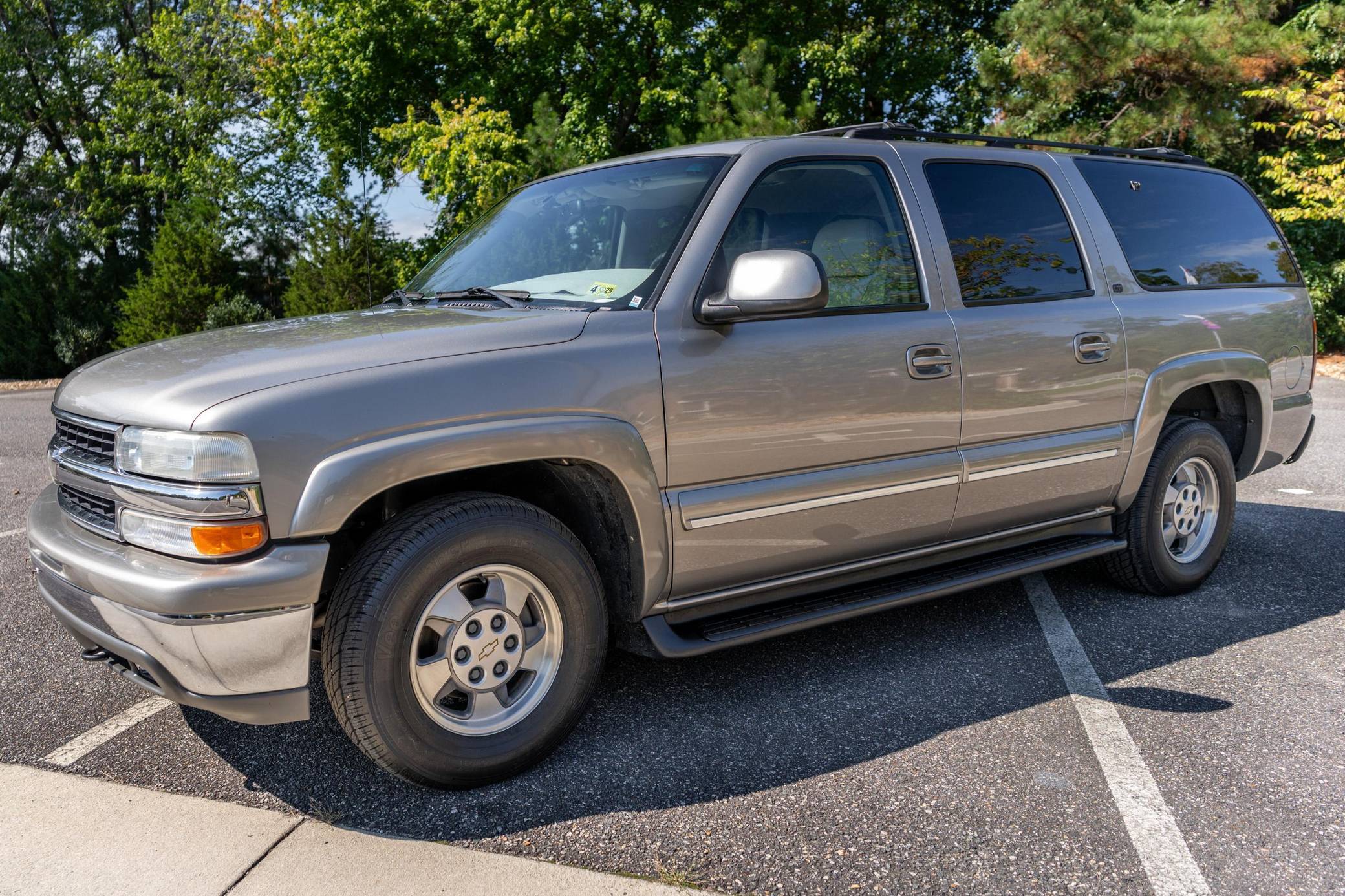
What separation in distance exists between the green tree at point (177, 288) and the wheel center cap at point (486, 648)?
53.9 ft

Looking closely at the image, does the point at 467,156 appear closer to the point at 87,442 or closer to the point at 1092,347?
the point at 1092,347

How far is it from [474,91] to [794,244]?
66.5ft

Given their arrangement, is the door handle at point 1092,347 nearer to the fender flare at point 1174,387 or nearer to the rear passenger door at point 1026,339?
the rear passenger door at point 1026,339

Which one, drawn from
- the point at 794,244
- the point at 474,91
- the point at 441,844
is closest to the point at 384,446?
the point at 441,844

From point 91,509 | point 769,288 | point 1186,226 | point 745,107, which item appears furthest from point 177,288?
point 769,288

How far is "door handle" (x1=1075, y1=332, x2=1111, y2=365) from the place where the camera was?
13.2 ft

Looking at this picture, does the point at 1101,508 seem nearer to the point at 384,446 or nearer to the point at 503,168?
the point at 384,446

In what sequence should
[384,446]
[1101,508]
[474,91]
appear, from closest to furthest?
[384,446] → [1101,508] → [474,91]

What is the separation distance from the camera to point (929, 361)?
3602 mm

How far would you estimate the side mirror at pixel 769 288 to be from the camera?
3051mm

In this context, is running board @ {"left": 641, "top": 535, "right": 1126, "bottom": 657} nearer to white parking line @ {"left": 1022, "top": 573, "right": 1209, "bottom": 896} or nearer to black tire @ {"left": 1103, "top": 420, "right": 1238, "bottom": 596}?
black tire @ {"left": 1103, "top": 420, "right": 1238, "bottom": 596}

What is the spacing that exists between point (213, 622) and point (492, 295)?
143cm

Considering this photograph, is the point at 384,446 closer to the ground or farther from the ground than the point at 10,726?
farther from the ground

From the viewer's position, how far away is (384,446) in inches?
104
